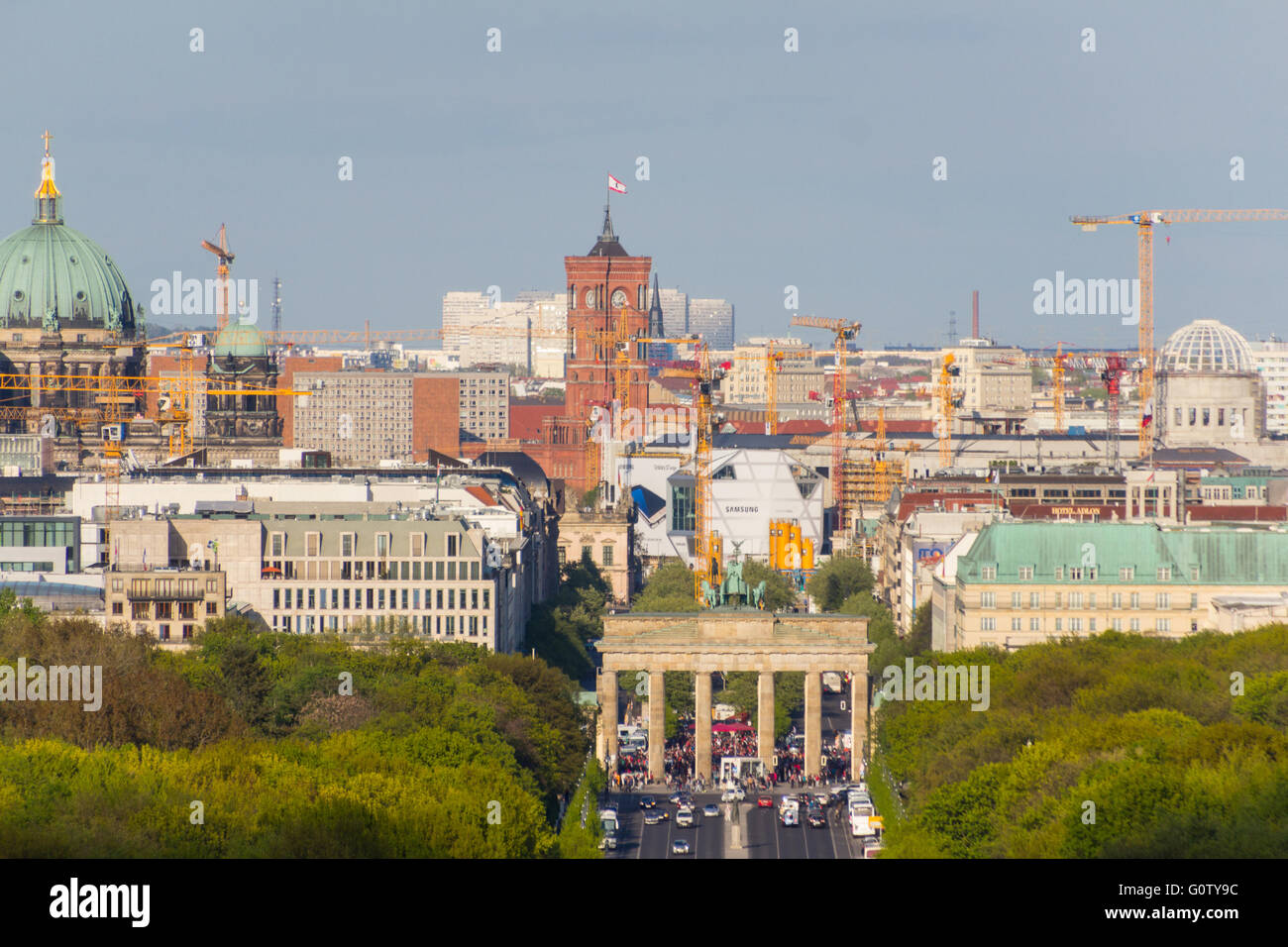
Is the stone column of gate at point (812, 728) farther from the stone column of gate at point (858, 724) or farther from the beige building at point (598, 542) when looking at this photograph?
the beige building at point (598, 542)

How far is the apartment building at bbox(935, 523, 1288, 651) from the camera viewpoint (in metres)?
116

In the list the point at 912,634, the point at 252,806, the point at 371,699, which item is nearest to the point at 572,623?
the point at 912,634

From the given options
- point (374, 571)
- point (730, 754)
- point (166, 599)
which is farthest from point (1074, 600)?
point (166, 599)

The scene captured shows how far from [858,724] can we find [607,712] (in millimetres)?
9892

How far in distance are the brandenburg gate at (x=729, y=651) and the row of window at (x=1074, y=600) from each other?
16.8ft

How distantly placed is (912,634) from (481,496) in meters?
29.8

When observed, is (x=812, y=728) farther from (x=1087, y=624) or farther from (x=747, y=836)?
(x=747, y=836)

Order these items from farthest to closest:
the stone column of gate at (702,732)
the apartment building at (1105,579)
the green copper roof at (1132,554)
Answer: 1. the green copper roof at (1132,554)
2. the apartment building at (1105,579)
3. the stone column of gate at (702,732)

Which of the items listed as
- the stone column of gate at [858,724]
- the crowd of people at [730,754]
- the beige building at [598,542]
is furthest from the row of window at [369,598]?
the beige building at [598,542]

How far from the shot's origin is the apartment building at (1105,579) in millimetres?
116188

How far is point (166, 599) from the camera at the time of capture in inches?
4279
